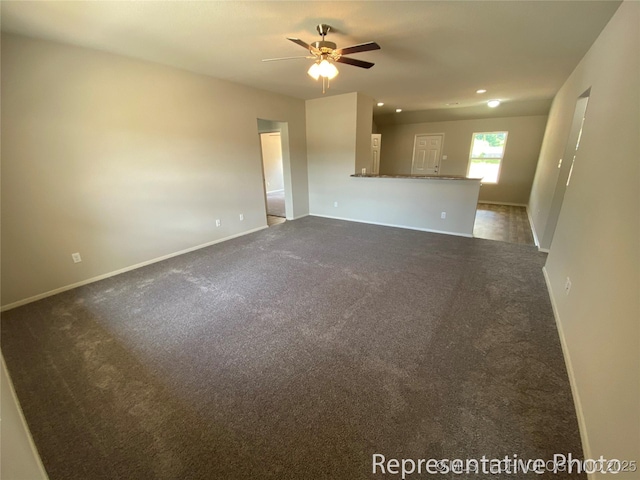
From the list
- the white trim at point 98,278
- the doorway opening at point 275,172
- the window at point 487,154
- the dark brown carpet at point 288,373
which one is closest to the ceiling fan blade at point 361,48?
the dark brown carpet at point 288,373

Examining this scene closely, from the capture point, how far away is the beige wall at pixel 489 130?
6.41 m

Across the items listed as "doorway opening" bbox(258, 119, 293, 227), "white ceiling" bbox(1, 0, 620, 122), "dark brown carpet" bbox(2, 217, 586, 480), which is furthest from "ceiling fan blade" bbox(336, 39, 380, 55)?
"doorway opening" bbox(258, 119, 293, 227)

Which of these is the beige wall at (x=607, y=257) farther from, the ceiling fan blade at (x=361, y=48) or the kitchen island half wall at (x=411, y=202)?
the kitchen island half wall at (x=411, y=202)

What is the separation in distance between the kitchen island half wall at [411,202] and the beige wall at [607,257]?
1893mm

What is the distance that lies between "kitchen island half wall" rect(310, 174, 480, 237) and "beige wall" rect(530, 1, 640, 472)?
189 cm

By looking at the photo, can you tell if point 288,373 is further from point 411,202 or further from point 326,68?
point 411,202

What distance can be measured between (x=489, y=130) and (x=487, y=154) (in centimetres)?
63

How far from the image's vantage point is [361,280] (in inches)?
116

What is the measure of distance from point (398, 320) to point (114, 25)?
362 centimetres

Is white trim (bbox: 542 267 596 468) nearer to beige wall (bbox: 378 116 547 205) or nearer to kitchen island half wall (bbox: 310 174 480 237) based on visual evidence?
kitchen island half wall (bbox: 310 174 480 237)

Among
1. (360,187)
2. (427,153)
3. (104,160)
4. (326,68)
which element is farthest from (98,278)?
(427,153)

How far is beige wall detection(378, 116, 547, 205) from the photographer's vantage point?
641 cm

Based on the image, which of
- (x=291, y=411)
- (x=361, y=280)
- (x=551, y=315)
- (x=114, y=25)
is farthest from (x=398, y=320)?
(x=114, y=25)

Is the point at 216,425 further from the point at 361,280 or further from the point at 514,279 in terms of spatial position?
the point at 514,279
